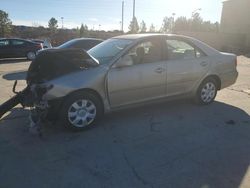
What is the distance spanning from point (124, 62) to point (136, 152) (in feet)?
5.58

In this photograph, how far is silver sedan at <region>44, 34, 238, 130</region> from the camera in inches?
185

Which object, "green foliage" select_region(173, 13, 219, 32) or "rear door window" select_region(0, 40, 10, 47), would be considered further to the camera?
"green foliage" select_region(173, 13, 219, 32)

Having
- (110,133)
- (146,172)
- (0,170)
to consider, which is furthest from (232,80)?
(0,170)

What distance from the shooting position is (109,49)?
18.2ft

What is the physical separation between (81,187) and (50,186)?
0.35 metres

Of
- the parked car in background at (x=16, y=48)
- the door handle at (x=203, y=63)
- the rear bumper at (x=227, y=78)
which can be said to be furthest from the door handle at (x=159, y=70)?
the parked car in background at (x=16, y=48)

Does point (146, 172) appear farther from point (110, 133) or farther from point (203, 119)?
point (203, 119)

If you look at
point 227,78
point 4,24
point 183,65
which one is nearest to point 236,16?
point 4,24

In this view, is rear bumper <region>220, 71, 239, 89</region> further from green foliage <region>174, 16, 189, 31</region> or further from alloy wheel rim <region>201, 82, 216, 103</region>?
green foliage <region>174, 16, 189, 31</region>

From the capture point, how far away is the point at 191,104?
6.52 metres

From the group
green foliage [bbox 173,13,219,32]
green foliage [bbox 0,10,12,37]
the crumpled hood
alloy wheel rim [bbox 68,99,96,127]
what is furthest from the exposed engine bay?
green foliage [bbox 173,13,219,32]

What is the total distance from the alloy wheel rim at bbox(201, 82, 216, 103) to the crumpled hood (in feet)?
8.55

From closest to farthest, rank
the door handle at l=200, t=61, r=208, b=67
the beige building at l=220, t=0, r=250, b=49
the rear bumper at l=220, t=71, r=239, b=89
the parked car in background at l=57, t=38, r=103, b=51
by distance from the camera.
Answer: the door handle at l=200, t=61, r=208, b=67 → the rear bumper at l=220, t=71, r=239, b=89 → the parked car in background at l=57, t=38, r=103, b=51 → the beige building at l=220, t=0, r=250, b=49

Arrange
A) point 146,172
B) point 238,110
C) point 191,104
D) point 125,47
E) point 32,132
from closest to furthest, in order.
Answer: point 146,172
point 32,132
point 125,47
point 238,110
point 191,104
